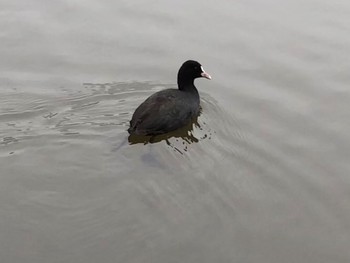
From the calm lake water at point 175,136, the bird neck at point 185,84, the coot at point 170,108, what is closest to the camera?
the calm lake water at point 175,136

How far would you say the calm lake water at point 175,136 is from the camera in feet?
21.2

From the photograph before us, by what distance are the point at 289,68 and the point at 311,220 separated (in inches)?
167

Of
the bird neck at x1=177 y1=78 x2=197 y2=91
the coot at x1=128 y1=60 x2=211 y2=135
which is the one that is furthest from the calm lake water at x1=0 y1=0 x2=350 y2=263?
the bird neck at x1=177 y1=78 x2=197 y2=91

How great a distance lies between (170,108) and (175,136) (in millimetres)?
418

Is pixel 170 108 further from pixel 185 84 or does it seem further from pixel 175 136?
pixel 185 84

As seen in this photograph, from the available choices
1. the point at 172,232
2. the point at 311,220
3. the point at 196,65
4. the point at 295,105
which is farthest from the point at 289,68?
the point at 172,232

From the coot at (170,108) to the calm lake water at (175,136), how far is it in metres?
0.23

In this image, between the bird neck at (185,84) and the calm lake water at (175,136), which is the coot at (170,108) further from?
the calm lake water at (175,136)

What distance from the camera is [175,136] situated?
8.72m

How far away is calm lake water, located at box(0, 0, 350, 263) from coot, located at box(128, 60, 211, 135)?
0.23 meters

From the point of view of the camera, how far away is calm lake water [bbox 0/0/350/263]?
254 inches

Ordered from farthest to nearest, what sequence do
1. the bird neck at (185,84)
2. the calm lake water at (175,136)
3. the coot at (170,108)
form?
the bird neck at (185,84) < the coot at (170,108) < the calm lake water at (175,136)

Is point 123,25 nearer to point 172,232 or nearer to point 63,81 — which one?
point 63,81

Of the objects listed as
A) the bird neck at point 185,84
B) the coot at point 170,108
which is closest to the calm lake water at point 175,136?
the coot at point 170,108
